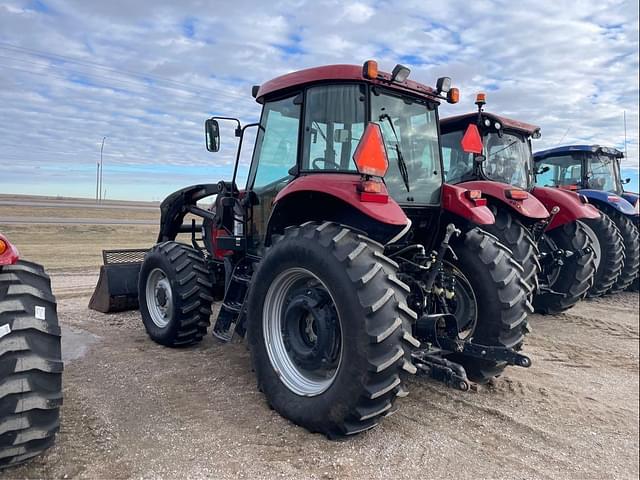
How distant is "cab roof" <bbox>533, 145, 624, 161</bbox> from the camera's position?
9.41m

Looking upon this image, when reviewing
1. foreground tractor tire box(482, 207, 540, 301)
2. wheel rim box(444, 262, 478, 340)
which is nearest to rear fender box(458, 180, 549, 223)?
foreground tractor tire box(482, 207, 540, 301)

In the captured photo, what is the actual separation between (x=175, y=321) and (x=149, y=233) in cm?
1165

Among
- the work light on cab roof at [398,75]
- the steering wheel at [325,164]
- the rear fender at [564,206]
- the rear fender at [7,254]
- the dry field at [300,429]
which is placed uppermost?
the work light on cab roof at [398,75]

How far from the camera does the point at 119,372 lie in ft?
13.8

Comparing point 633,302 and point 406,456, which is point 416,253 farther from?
point 633,302

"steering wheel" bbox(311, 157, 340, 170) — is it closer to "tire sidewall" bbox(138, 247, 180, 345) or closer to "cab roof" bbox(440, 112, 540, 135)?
"tire sidewall" bbox(138, 247, 180, 345)

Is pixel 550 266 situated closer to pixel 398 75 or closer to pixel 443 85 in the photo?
pixel 443 85

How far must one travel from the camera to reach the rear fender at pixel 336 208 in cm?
311

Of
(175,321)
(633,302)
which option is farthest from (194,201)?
(633,302)

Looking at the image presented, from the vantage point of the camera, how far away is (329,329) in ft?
10.9

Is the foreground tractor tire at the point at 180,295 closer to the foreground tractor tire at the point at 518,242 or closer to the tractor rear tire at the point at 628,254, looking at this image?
the foreground tractor tire at the point at 518,242

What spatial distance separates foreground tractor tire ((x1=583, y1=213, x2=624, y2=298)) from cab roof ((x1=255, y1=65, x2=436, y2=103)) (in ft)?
17.3

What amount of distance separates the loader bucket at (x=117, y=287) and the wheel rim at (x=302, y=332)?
3.10 meters

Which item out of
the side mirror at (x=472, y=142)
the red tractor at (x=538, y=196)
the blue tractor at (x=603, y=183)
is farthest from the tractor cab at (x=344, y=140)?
the blue tractor at (x=603, y=183)
